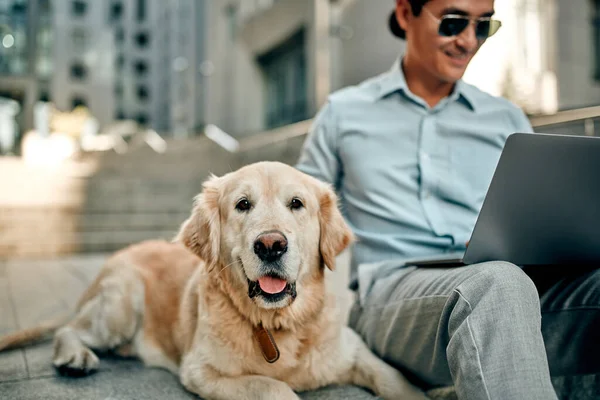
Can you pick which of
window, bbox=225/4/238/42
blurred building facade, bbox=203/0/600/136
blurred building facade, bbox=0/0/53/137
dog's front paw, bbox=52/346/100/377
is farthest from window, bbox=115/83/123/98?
dog's front paw, bbox=52/346/100/377

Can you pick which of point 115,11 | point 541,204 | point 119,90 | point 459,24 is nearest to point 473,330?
point 541,204

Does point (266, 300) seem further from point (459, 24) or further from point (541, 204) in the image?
point (459, 24)

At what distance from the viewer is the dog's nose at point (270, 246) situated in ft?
6.21

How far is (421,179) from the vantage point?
96.0 inches

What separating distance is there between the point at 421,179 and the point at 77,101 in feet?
137

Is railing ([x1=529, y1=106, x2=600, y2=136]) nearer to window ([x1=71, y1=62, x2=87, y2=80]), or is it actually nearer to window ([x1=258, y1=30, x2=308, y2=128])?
window ([x1=258, y1=30, x2=308, y2=128])

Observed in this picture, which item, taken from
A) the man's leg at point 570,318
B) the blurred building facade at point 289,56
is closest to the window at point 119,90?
the blurred building facade at point 289,56

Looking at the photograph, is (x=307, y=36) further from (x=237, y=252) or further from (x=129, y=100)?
(x=129, y=100)

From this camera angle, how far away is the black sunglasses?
239cm

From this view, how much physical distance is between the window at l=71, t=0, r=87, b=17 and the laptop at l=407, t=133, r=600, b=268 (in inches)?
1781

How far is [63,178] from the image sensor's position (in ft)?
28.8

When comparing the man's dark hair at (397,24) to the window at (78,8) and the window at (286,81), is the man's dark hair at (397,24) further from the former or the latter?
the window at (78,8)

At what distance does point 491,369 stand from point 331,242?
2.91ft

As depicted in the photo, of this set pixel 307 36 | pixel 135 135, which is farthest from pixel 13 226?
pixel 135 135
